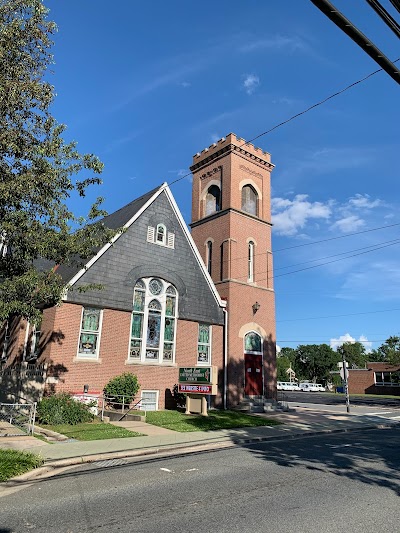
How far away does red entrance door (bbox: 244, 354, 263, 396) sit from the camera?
23.4 metres

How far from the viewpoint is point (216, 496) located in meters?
6.93

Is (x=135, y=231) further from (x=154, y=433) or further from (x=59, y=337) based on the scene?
(x=154, y=433)

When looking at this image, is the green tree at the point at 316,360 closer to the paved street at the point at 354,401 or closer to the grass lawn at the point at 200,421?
the paved street at the point at 354,401

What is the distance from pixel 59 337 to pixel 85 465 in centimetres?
862

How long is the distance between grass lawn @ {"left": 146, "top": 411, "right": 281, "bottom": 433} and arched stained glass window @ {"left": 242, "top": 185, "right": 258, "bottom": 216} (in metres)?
13.4

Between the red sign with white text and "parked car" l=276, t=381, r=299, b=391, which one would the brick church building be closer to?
the red sign with white text

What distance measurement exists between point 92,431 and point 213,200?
18267 millimetres

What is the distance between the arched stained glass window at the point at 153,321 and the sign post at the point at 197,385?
1812 mm

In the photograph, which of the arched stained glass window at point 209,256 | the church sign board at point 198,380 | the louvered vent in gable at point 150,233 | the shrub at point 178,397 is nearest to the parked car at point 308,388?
the arched stained glass window at point 209,256

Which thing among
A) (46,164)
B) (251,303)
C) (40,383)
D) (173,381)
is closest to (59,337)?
(40,383)

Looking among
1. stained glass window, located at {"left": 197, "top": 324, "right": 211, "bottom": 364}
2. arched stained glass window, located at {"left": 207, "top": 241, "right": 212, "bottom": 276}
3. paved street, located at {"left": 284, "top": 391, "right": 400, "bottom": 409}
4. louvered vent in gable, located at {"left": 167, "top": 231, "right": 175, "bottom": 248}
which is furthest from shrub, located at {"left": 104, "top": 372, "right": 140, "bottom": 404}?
paved street, located at {"left": 284, "top": 391, "right": 400, "bottom": 409}

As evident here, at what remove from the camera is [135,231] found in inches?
817

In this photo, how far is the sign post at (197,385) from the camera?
17.7 meters

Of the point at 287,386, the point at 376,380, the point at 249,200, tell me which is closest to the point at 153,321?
the point at 249,200
